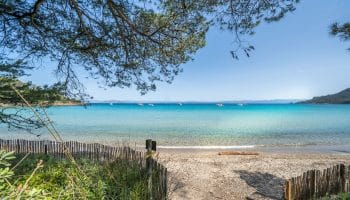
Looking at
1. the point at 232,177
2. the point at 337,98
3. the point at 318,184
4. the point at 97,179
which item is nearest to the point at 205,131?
the point at 232,177

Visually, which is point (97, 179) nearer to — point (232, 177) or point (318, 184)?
point (318, 184)

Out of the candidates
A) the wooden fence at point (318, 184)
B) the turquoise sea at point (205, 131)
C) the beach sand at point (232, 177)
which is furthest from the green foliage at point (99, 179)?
A: the wooden fence at point (318, 184)

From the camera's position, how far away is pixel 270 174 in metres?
10.4

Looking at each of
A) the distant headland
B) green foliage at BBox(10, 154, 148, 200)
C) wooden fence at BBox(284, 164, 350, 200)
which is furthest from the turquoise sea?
the distant headland

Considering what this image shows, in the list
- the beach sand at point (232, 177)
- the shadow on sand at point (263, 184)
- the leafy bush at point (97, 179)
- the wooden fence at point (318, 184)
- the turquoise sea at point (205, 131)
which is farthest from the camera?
the turquoise sea at point (205, 131)

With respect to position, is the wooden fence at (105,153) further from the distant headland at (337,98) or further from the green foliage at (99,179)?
the distant headland at (337,98)

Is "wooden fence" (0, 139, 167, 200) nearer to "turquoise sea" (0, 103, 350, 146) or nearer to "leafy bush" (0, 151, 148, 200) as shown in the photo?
"leafy bush" (0, 151, 148, 200)

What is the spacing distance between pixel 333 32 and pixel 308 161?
7.78 m

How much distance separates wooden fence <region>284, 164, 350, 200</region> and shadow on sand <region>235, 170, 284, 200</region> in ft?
5.21

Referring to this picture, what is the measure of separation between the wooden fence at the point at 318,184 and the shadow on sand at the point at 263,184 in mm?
1587

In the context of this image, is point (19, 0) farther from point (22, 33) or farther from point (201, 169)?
point (201, 169)

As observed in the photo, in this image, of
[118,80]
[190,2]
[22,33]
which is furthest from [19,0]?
[190,2]

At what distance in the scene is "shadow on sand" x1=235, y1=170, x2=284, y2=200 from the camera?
26.9 feet

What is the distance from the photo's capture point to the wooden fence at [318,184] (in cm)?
594
